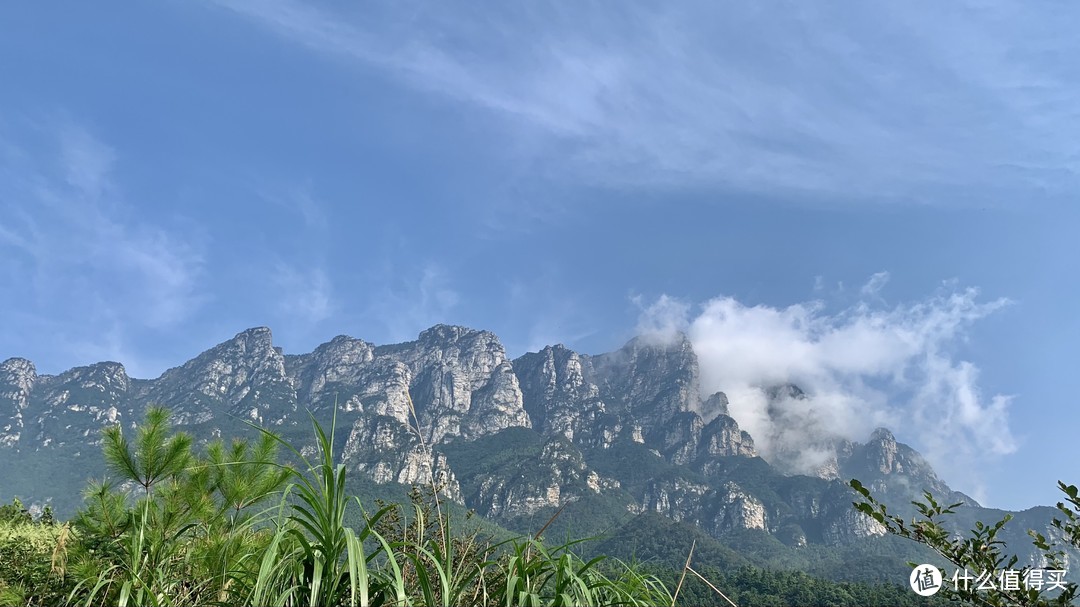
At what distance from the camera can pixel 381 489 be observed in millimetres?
137125

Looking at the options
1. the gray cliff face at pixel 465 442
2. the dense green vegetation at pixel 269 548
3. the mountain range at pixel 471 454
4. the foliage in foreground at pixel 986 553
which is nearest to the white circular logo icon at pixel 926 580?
the foliage in foreground at pixel 986 553

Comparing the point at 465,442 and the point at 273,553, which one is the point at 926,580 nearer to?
the point at 273,553

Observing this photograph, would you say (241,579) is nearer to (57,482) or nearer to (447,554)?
(447,554)

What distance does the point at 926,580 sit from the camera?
3404 mm

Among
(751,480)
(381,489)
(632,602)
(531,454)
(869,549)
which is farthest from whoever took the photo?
(751,480)

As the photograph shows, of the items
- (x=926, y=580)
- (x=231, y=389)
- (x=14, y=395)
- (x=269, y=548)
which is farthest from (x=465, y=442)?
(x=269, y=548)

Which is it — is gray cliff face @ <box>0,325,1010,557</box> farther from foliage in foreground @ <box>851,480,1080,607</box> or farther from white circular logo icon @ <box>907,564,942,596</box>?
foliage in foreground @ <box>851,480,1080,607</box>

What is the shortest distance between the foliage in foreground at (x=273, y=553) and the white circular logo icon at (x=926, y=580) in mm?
1636

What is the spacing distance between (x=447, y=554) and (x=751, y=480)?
206 meters

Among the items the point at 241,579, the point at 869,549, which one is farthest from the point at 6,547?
the point at 869,549

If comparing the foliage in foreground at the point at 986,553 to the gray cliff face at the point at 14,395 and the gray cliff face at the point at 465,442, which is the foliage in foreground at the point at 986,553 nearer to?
the gray cliff face at the point at 465,442

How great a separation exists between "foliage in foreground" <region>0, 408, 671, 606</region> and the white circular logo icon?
1636 mm

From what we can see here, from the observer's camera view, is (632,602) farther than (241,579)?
No

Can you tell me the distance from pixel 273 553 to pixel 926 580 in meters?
3.27
